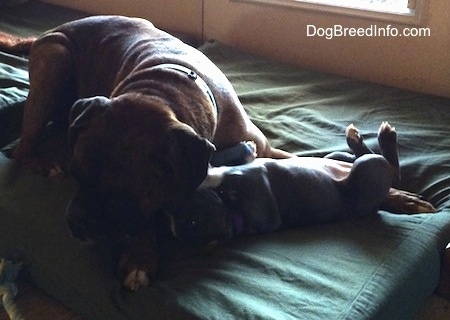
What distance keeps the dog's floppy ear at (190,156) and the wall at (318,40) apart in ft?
4.32

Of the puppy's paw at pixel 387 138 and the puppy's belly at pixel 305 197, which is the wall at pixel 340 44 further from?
the puppy's belly at pixel 305 197

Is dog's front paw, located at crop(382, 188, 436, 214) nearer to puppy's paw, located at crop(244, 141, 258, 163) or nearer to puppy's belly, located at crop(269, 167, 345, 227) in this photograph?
puppy's belly, located at crop(269, 167, 345, 227)

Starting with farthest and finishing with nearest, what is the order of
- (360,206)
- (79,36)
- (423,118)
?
(423,118), (79,36), (360,206)

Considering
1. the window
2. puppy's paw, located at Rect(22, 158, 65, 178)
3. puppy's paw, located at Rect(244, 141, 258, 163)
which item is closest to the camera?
puppy's paw, located at Rect(244, 141, 258, 163)

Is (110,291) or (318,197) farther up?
(318,197)

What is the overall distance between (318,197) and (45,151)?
32.4 inches

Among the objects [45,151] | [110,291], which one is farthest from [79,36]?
[110,291]

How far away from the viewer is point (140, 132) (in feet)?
4.28

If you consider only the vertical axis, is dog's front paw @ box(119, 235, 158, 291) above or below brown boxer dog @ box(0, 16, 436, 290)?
below

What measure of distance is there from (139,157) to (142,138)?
0.04 m

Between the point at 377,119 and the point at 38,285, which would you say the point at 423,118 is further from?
the point at 38,285

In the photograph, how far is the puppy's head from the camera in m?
1.36

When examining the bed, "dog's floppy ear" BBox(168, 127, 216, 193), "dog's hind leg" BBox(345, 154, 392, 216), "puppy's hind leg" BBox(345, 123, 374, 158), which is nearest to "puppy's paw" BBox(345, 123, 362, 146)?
"puppy's hind leg" BBox(345, 123, 374, 158)

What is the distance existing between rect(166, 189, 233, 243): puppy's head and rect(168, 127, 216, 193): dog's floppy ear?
59 millimetres
